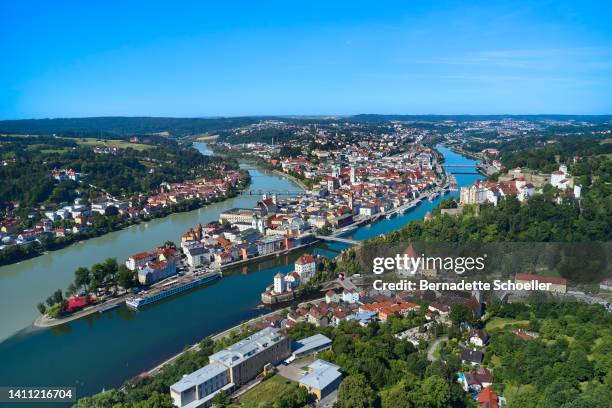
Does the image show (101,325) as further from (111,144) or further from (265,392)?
(111,144)

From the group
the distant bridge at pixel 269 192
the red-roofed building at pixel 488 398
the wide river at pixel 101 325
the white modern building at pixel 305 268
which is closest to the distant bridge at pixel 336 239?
the wide river at pixel 101 325

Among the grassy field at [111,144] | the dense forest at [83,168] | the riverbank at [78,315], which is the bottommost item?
the riverbank at [78,315]

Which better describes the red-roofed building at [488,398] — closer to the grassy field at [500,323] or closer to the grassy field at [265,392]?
the grassy field at [500,323]

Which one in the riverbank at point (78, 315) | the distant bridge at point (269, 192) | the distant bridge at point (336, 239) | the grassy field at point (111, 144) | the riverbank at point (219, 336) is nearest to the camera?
the riverbank at point (219, 336)

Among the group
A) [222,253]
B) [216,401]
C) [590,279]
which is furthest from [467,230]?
[216,401]

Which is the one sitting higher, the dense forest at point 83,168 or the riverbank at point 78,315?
the dense forest at point 83,168

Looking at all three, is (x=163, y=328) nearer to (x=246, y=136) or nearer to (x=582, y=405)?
(x=582, y=405)

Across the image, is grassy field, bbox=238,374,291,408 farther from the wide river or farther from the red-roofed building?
the red-roofed building
